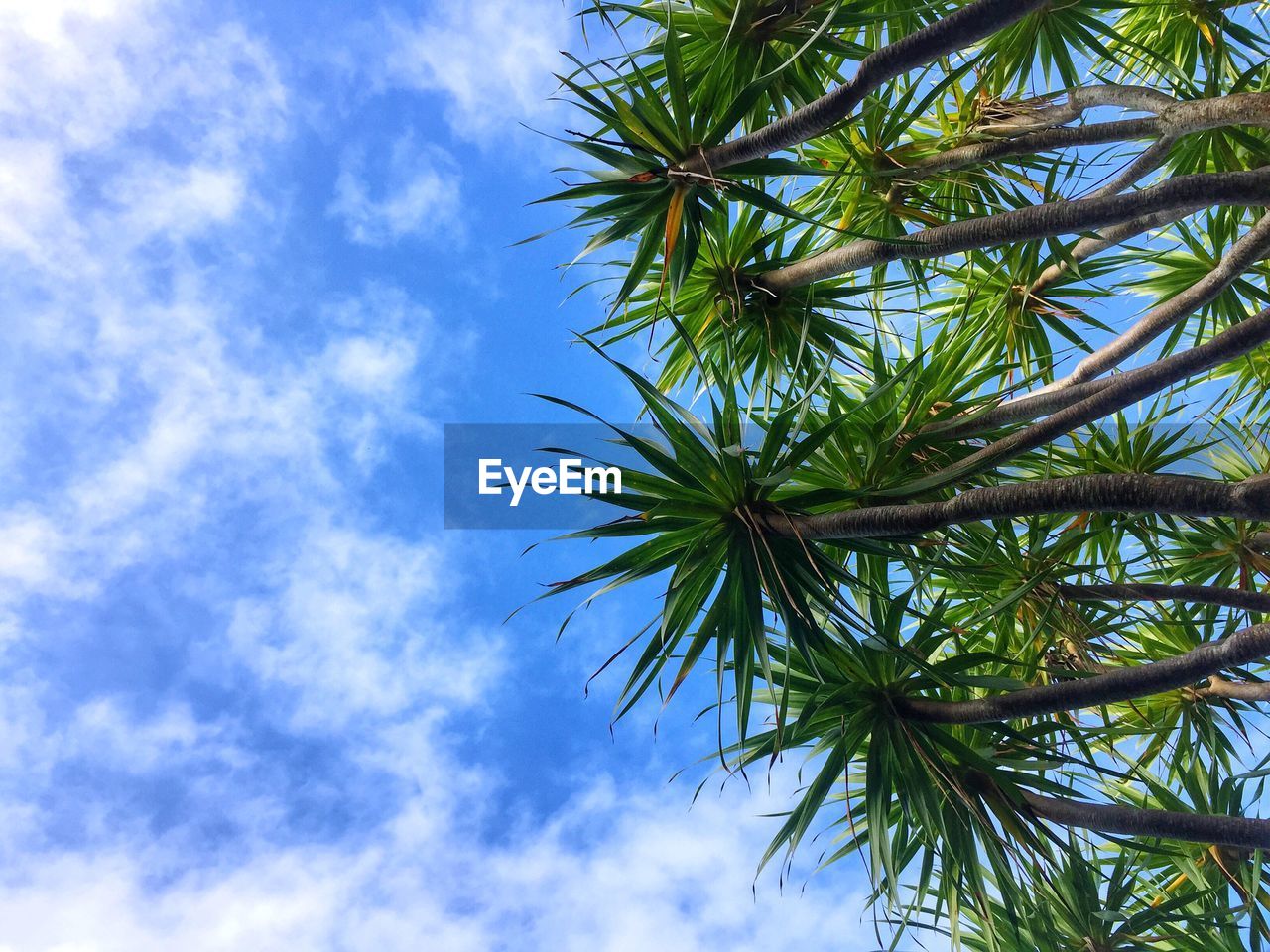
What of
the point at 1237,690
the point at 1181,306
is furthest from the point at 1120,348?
the point at 1237,690

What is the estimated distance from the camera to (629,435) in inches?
72.3

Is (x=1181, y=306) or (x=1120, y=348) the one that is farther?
(x=1120, y=348)

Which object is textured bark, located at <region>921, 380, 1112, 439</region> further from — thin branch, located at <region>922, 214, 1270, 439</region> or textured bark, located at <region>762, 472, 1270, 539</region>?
textured bark, located at <region>762, 472, 1270, 539</region>

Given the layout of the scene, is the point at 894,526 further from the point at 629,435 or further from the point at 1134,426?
the point at 1134,426

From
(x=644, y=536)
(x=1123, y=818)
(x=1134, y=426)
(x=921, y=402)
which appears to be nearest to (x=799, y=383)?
(x=921, y=402)

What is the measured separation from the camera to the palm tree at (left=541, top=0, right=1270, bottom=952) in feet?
6.14

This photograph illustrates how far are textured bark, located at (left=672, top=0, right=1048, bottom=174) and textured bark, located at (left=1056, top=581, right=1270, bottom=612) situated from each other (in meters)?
1.41

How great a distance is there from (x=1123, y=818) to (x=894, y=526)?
91 cm

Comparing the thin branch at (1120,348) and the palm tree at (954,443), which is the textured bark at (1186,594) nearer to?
the palm tree at (954,443)

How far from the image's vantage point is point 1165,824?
80.0 inches

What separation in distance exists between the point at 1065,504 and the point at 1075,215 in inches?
24.9

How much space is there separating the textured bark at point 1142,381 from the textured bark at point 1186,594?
2.13ft

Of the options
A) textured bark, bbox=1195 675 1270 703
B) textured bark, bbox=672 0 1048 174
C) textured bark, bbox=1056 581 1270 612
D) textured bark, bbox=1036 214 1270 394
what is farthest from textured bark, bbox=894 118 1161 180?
textured bark, bbox=1195 675 1270 703

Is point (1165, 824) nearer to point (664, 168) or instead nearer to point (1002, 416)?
point (1002, 416)
